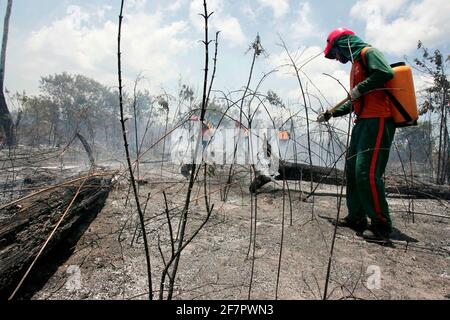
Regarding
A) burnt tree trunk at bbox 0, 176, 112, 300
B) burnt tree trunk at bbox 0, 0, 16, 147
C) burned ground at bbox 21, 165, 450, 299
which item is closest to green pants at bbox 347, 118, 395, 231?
burned ground at bbox 21, 165, 450, 299

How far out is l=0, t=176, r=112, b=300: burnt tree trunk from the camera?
126 centimetres

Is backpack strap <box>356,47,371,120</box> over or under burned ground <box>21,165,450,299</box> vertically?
over

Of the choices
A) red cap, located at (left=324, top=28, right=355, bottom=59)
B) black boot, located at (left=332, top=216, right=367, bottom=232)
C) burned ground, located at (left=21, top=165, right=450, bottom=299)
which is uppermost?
red cap, located at (left=324, top=28, right=355, bottom=59)

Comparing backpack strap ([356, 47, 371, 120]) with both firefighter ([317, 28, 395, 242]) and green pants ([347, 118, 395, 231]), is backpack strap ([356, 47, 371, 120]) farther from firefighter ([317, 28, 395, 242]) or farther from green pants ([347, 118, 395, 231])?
green pants ([347, 118, 395, 231])

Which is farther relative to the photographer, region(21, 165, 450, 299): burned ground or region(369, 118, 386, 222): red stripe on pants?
region(369, 118, 386, 222): red stripe on pants

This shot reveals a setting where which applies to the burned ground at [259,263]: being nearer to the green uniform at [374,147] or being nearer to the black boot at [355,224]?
the black boot at [355,224]

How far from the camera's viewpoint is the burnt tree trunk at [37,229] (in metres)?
1.26

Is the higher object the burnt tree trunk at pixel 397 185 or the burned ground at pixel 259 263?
the burnt tree trunk at pixel 397 185

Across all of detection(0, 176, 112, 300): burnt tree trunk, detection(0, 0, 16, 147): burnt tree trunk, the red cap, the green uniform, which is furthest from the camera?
detection(0, 0, 16, 147): burnt tree trunk

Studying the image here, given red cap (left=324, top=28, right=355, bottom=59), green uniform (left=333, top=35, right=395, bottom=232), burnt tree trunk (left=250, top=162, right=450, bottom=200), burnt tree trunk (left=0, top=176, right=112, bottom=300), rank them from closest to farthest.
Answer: burnt tree trunk (left=0, top=176, right=112, bottom=300) < green uniform (left=333, top=35, right=395, bottom=232) < red cap (left=324, top=28, right=355, bottom=59) < burnt tree trunk (left=250, top=162, right=450, bottom=200)

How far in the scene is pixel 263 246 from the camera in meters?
1.85

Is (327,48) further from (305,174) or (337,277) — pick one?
(305,174)

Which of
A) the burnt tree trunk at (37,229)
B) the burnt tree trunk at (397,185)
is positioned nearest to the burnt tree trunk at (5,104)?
the burnt tree trunk at (37,229)
